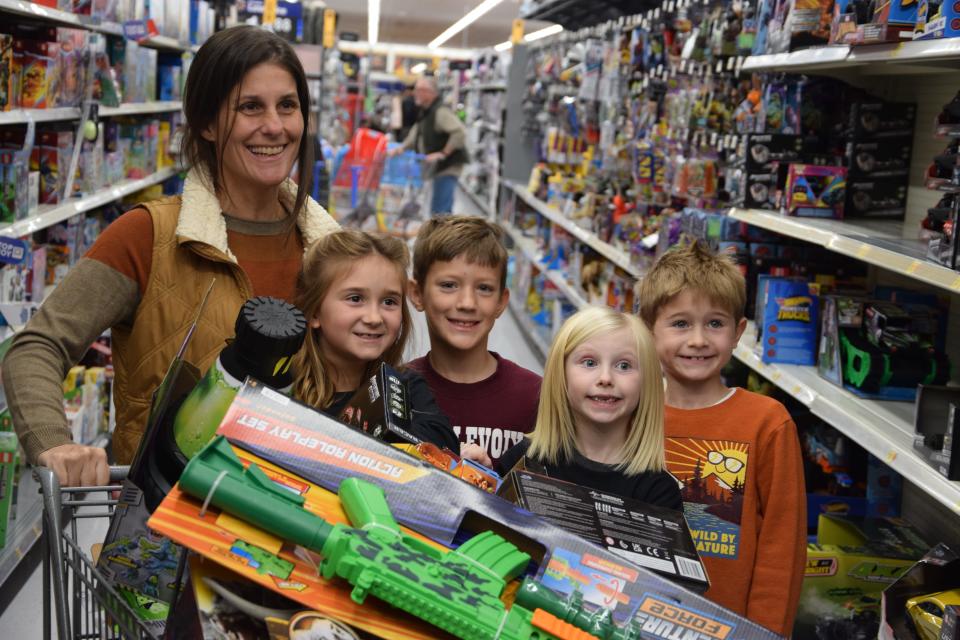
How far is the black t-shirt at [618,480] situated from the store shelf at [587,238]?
104 inches

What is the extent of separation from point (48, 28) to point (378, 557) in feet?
13.1

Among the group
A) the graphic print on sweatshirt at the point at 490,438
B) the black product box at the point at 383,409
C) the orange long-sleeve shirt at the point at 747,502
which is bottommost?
the orange long-sleeve shirt at the point at 747,502

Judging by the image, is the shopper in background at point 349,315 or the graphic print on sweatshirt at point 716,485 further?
the graphic print on sweatshirt at point 716,485

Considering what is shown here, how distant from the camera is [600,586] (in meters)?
1.00

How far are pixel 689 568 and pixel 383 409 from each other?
16.3 inches

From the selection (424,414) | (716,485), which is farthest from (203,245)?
(716,485)

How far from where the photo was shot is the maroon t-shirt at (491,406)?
2.08m

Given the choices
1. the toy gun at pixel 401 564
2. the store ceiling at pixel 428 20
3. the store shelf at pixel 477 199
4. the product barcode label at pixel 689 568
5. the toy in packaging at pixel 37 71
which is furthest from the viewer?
the store ceiling at pixel 428 20

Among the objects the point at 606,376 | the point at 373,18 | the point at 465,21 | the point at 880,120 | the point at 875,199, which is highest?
the point at 373,18

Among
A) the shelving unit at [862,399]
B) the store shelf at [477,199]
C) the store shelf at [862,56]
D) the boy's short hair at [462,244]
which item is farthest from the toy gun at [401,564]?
the store shelf at [477,199]

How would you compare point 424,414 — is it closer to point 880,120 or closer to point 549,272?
point 880,120

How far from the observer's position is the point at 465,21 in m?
22.0

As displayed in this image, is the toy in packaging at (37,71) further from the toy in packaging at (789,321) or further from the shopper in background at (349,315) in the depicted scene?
the toy in packaging at (789,321)

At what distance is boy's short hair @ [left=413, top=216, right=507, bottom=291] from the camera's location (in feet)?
7.02
